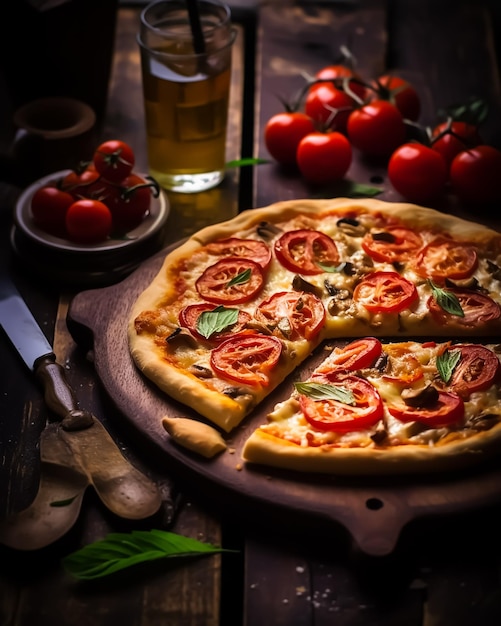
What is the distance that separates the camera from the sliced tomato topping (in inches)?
165

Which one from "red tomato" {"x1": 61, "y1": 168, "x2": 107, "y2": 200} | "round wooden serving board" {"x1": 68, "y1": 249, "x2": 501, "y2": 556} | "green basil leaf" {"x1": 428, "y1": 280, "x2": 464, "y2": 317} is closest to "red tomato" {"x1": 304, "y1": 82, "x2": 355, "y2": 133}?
"red tomato" {"x1": 61, "y1": 168, "x2": 107, "y2": 200}

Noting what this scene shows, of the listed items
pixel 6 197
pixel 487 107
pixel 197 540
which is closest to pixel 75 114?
pixel 6 197

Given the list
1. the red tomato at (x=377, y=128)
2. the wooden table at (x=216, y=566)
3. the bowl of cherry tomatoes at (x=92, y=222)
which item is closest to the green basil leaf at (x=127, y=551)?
the wooden table at (x=216, y=566)

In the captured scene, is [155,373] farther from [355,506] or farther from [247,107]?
[247,107]

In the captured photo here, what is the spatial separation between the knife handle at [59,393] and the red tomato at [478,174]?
2235 mm

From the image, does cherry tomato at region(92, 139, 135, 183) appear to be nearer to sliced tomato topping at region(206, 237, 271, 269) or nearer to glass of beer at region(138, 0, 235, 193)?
glass of beer at region(138, 0, 235, 193)

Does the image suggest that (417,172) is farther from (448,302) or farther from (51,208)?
(51,208)

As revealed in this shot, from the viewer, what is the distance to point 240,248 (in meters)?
4.23

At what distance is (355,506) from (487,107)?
297cm

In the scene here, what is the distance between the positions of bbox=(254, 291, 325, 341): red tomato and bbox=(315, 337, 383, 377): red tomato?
150mm

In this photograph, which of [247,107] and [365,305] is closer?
[365,305]

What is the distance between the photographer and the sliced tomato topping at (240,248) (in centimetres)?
418

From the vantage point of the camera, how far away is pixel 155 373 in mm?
3562

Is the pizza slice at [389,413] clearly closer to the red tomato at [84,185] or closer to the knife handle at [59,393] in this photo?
the knife handle at [59,393]
